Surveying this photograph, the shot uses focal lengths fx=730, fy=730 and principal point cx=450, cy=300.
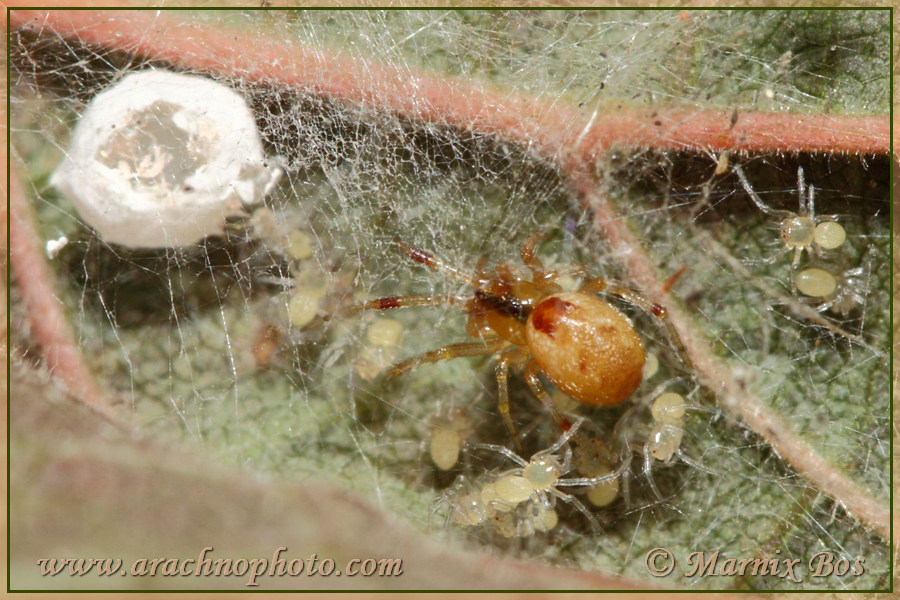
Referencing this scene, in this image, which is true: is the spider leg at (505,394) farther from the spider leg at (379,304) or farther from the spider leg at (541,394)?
the spider leg at (379,304)

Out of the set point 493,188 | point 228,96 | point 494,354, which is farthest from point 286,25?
point 494,354

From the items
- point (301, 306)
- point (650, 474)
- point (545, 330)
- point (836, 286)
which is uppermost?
point (836, 286)

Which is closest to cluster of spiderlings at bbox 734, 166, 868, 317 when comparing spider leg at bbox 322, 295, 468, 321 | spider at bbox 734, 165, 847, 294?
spider at bbox 734, 165, 847, 294

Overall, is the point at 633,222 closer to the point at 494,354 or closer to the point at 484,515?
the point at 494,354

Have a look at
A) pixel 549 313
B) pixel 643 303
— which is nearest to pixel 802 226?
pixel 643 303

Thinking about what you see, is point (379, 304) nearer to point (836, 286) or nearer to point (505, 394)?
point (505, 394)

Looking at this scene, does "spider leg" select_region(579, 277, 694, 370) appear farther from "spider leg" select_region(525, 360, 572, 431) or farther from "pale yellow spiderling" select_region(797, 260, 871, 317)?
"pale yellow spiderling" select_region(797, 260, 871, 317)

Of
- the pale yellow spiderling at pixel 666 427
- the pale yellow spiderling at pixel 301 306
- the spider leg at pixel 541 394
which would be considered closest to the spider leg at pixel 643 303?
the pale yellow spiderling at pixel 666 427
